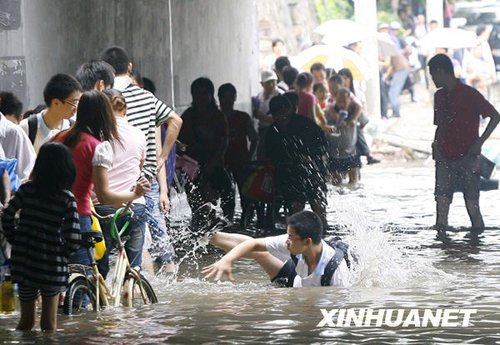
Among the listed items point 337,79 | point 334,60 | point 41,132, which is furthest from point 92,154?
point 334,60

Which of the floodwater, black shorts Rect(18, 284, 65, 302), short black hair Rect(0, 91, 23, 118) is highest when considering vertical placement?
short black hair Rect(0, 91, 23, 118)

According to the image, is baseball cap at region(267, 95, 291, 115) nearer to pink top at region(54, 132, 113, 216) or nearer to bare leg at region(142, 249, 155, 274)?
bare leg at region(142, 249, 155, 274)

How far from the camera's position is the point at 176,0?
22359mm

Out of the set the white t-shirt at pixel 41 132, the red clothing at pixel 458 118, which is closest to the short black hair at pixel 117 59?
the white t-shirt at pixel 41 132

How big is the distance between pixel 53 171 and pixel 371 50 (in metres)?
26.6

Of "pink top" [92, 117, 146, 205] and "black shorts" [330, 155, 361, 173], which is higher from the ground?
"pink top" [92, 117, 146, 205]

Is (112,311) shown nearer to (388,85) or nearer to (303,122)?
(303,122)

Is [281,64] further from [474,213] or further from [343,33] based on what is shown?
[343,33]

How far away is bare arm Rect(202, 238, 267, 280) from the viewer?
10812 mm

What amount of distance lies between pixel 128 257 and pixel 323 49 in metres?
20.3

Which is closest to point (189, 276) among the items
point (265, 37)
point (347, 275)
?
point (347, 275)

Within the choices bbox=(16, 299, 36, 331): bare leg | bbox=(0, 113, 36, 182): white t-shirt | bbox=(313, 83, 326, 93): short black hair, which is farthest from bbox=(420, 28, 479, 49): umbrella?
bbox=(16, 299, 36, 331): bare leg

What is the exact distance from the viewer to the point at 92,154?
406 inches

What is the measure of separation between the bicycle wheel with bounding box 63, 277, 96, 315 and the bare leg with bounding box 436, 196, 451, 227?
278 inches
